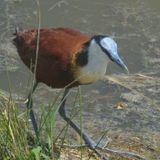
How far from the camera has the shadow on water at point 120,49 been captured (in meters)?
5.42

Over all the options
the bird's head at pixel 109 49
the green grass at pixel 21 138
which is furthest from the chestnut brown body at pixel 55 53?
the green grass at pixel 21 138

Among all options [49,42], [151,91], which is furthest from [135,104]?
[49,42]

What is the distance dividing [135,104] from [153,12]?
171 cm

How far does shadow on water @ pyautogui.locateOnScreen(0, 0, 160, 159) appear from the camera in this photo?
5.42 metres

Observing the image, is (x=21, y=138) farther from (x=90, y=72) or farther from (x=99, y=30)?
(x=99, y=30)

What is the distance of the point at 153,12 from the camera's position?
23.2 ft

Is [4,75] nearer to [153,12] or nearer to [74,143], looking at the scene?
[74,143]

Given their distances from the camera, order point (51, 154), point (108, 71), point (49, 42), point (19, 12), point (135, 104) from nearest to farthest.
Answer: point (51, 154) < point (49, 42) < point (135, 104) < point (108, 71) < point (19, 12)

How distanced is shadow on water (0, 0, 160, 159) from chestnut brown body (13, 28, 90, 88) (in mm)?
509

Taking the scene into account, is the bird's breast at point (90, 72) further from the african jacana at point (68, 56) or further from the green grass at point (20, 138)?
the green grass at point (20, 138)

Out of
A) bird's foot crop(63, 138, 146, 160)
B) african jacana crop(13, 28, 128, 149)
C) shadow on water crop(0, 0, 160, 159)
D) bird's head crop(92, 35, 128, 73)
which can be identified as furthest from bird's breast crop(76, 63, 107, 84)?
shadow on water crop(0, 0, 160, 159)

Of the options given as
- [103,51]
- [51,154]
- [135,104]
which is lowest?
[135,104]

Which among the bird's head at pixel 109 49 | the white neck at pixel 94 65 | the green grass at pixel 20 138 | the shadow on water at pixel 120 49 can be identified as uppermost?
the bird's head at pixel 109 49

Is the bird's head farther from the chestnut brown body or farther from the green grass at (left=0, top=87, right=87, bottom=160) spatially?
the green grass at (left=0, top=87, right=87, bottom=160)
